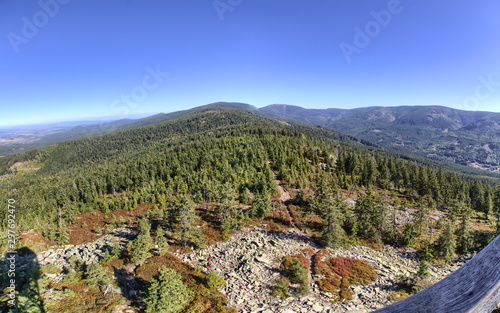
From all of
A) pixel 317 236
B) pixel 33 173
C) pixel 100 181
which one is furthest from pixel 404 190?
pixel 33 173

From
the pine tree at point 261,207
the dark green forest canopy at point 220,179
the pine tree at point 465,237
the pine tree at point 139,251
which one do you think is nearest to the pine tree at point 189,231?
the pine tree at point 139,251

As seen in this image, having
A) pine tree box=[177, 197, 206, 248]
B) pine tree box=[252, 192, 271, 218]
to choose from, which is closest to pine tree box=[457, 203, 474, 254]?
pine tree box=[252, 192, 271, 218]

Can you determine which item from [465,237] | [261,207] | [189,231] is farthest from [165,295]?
[465,237]

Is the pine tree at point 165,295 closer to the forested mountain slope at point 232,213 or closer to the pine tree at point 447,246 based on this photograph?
the forested mountain slope at point 232,213

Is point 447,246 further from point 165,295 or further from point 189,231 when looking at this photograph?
point 189,231

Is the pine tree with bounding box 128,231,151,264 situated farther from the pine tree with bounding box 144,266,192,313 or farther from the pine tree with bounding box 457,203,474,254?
the pine tree with bounding box 457,203,474,254
